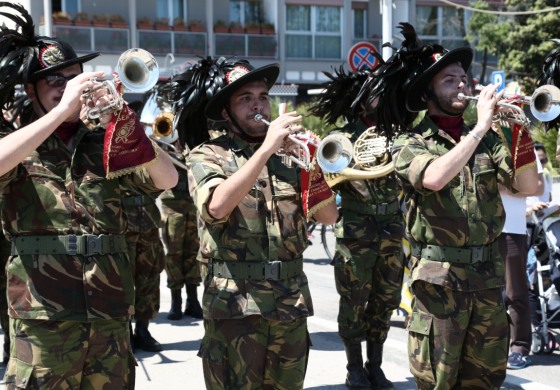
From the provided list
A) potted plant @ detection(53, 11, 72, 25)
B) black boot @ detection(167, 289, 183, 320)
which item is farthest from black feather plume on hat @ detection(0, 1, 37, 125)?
potted plant @ detection(53, 11, 72, 25)

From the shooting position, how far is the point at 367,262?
21.7 ft

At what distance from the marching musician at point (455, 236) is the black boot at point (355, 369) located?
1.72m

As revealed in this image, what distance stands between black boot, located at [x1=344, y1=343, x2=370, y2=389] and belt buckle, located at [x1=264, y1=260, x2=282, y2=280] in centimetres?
240

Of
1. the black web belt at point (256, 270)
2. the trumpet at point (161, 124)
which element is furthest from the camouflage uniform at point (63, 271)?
the trumpet at point (161, 124)

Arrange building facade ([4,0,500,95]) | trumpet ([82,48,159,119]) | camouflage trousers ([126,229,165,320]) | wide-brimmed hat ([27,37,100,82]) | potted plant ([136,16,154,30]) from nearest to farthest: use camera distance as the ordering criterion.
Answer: trumpet ([82,48,159,119]) < wide-brimmed hat ([27,37,100,82]) < camouflage trousers ([126,229,165,320]) < building facade ([4,0,500,95]) < potted plant ([136,16,154,30])

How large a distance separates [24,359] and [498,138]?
2.76m

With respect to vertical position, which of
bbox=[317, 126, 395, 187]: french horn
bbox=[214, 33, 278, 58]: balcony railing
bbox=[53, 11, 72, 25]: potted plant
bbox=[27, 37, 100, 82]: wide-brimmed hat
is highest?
bbox=[53, 11, 72, 25]: potted plant

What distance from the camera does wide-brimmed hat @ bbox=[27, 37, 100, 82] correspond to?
13.4 ft

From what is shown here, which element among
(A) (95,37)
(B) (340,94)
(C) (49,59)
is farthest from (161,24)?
(C) (49,59)

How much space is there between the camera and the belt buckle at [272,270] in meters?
4.35

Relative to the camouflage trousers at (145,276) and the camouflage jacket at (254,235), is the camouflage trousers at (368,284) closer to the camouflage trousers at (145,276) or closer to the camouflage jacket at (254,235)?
the camouflage trousers at (145,276)

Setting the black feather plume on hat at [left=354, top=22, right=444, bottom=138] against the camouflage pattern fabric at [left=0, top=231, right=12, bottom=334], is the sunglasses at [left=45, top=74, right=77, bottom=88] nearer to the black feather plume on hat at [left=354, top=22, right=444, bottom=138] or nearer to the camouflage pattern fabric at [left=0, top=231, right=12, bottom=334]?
the black feather plume on hat at [left=354, top=22, right=444, bottom=138]

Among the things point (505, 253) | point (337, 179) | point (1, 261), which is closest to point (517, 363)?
point (505, 253)

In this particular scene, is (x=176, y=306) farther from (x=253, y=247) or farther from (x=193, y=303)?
(x=253, y=247)
